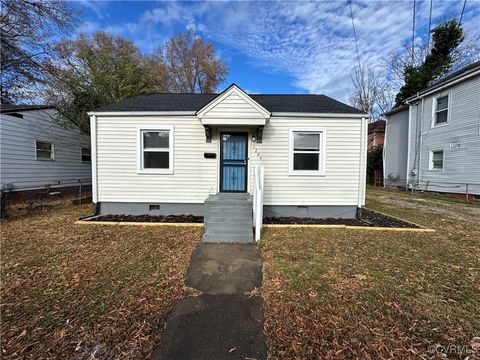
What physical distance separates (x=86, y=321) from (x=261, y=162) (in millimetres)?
5656

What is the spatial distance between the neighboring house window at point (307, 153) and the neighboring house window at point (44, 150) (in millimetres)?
12118

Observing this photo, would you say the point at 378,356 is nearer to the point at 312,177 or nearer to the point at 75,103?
the point at 312,177

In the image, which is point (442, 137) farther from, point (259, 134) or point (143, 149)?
point (143, 149)

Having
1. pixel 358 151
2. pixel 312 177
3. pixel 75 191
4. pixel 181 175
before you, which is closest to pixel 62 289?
pixel 181 175

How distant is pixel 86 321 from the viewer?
102 inches

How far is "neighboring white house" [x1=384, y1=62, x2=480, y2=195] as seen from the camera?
1131 centimetres

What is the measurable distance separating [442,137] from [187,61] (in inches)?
932

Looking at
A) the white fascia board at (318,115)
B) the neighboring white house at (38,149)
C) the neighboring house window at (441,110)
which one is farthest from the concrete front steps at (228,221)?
the neighboring house window at (441,110)

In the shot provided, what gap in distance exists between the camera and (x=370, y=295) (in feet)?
10.2

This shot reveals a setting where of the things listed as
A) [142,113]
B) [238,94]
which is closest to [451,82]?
[238,94]

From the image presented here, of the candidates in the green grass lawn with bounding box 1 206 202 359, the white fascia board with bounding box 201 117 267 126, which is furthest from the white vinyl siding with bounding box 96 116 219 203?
the green grass lawn with bounding box 1 206 202 359

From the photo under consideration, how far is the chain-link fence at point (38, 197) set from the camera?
778 centimetres

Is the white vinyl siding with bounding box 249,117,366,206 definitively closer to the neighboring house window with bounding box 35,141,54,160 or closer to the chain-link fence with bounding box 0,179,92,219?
the chain-link fence with bounding box 0,179,92,219

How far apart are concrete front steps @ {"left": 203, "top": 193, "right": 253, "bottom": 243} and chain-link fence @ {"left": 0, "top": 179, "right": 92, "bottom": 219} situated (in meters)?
6.63
